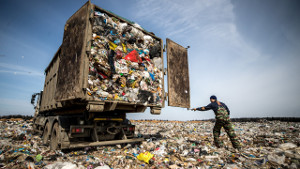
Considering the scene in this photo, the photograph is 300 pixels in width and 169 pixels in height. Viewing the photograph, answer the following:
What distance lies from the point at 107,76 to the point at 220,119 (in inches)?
134

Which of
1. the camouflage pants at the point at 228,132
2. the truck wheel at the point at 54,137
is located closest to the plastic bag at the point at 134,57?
the truck wheel at the point at 54,137

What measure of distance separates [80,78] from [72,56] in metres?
0.87

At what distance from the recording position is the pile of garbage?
10.6ft

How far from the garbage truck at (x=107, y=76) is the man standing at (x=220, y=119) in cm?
76

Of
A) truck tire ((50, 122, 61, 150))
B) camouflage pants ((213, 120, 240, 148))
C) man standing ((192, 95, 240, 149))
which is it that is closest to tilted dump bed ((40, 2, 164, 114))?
truck tire ((50, 122, 61, 150))

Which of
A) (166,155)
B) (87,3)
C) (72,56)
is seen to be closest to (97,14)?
(87,3)

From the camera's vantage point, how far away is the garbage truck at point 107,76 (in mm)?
3184

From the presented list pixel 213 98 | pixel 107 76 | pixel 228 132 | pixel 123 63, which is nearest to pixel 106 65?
pixel 107 76

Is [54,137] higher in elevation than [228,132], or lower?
lower

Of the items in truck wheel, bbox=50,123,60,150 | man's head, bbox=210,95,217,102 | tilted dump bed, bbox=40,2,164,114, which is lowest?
truck wheel, bbox=50,123,60,150

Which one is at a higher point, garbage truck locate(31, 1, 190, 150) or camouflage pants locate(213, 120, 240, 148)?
garbage truck locate(31, 1, 190, 150)

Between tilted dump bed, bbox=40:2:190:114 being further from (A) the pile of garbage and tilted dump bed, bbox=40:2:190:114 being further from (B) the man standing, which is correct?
(B) the man standing

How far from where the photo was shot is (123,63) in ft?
11.9

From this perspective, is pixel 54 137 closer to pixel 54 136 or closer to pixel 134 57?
pixel 54 136
